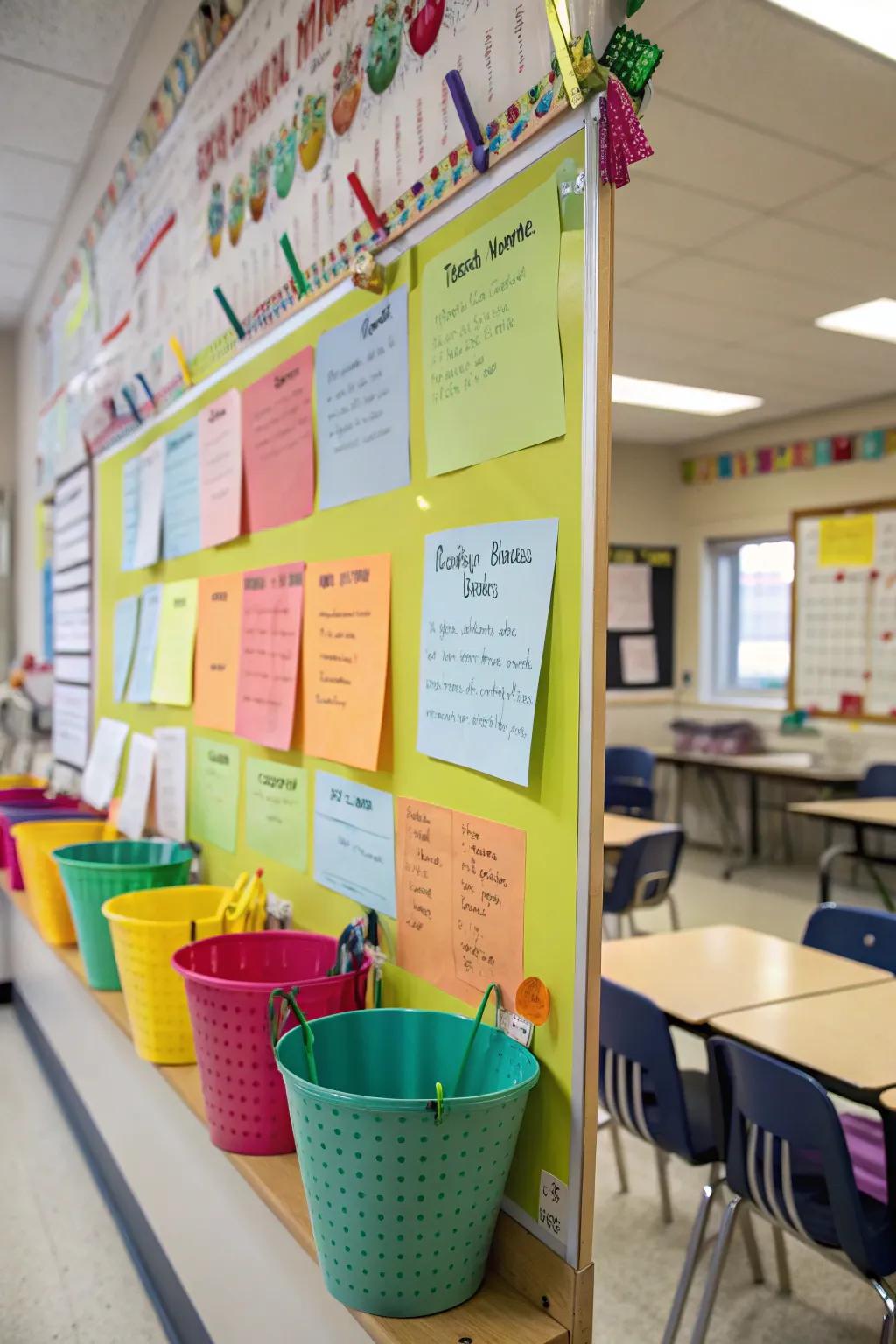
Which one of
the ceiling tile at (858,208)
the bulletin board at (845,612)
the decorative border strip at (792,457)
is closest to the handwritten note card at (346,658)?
the ceiling tile at (858,208)

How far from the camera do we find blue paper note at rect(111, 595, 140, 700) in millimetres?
2598

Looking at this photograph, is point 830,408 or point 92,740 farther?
point 830,408

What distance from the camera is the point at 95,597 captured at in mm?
3049

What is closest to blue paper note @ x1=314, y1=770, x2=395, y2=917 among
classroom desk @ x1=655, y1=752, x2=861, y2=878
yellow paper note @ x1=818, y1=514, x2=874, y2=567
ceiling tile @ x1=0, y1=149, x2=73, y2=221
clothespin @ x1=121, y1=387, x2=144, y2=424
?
clothespin @ x1=121, y1=387, x2=144, y2=424

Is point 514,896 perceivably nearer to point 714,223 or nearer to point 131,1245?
point 131,1245

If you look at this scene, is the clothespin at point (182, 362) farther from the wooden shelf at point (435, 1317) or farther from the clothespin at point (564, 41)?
the wooden shelf at point (435, 1317)

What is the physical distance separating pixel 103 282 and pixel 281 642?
1.86m

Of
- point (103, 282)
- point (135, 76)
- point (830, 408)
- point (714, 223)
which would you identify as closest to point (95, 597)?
point (103, 282)

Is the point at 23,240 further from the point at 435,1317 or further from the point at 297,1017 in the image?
the point at 435,1317

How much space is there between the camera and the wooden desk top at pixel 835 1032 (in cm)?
183

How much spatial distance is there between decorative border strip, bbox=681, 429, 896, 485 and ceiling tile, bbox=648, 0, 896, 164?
3.38 m

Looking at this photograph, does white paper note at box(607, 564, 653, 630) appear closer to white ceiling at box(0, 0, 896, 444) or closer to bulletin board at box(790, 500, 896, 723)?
bulletin board at box(790, 500, 896, 723)

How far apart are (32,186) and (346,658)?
270 centimetres

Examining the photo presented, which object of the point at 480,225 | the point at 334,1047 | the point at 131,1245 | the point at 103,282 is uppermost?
the point at 103,282
